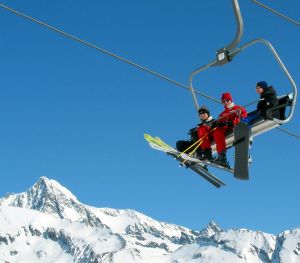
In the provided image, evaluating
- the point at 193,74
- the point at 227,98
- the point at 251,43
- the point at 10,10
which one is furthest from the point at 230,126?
the point at 10,10

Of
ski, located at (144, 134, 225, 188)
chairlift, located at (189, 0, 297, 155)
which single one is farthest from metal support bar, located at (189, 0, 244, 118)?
ski, located at (144, 134, 225, 188)

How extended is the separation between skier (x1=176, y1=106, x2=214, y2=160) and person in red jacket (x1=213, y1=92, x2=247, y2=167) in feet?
0.70

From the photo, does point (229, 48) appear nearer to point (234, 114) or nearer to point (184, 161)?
point (234, 114)

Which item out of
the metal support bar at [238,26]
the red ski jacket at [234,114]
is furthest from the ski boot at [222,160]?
the metal support bar at [238,26]

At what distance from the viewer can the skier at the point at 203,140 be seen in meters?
13.1

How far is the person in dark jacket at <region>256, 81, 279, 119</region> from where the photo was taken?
12.2m

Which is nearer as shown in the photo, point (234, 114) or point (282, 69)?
point (282, 69)

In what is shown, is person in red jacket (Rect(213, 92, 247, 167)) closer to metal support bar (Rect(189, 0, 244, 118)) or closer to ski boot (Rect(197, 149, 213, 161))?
ski boot (Rect(197, 149, 213, 161))

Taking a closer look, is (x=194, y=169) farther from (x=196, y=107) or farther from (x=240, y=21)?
(x=240, y=21)

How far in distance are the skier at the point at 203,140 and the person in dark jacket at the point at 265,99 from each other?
1.10 m

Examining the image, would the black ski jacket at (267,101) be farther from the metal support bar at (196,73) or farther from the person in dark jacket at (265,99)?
the metal support bar at (196,73)

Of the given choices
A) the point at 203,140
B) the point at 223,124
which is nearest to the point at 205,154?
the point at 203,140

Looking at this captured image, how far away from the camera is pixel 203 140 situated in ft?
43.3

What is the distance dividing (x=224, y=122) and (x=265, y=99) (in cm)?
93
